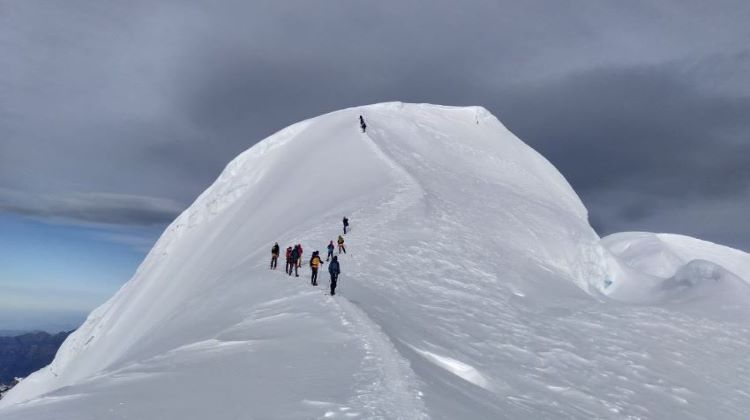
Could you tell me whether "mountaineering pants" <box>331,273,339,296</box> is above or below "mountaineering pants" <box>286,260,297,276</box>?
below

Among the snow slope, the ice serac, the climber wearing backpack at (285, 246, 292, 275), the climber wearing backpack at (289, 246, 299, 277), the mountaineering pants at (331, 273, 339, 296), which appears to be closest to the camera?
the snow slope

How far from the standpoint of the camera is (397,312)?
16.2 meters

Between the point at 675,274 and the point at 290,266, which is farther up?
the point at 675,274

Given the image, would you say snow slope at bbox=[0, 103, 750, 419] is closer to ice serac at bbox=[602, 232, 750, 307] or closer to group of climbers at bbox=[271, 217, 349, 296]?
ice serac at bbox=[602, 232, 750, 307]

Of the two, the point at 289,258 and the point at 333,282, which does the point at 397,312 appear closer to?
the point at 333,282

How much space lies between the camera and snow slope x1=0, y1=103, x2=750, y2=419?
8688mm

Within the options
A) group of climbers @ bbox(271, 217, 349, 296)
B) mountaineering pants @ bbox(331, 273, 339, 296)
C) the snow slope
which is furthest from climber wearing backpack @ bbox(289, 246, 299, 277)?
mountaineering pants @ bbox(331, 273, 339, 296)

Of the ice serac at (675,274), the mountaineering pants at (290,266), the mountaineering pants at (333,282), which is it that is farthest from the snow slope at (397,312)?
the mountaineering pants at (290,266)

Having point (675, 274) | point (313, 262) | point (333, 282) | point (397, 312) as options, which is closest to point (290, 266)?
point (313, 262)

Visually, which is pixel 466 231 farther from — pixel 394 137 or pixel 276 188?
pixel 394 137

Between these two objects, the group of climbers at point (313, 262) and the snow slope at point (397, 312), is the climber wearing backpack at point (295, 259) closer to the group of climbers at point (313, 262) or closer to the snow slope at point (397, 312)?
the group of climbers at point (313, 262)

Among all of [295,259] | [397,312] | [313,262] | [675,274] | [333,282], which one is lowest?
[397,312]

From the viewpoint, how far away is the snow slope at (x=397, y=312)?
28.5ft

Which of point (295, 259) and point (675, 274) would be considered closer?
point (295, 259)
